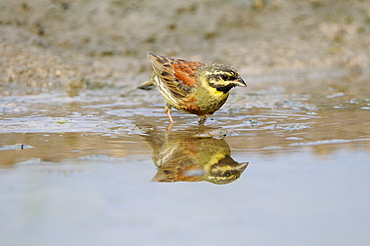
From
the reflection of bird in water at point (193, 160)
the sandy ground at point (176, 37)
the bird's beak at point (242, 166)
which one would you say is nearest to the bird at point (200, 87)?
the reflection of bird in water at point (193, 160)

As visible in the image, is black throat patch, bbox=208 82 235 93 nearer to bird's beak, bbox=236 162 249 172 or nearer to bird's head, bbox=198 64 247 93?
bird's head, bbox=198 64 247 93

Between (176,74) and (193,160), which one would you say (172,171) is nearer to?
(193,160)

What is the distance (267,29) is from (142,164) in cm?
879

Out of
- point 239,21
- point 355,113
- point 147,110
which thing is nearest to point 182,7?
point 239,21

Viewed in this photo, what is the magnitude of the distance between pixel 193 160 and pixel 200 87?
256 cm

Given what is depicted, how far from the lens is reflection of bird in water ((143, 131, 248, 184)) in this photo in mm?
4172

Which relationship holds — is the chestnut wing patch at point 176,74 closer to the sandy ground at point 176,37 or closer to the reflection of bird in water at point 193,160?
the reflection of bird in water at point 193,160

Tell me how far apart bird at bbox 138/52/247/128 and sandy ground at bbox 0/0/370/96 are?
287 cm

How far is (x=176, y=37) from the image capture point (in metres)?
12.1

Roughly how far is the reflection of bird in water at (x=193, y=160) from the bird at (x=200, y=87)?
1.26 meters

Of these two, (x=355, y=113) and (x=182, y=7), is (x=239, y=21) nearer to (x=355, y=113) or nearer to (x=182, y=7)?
(x=182, y=7)

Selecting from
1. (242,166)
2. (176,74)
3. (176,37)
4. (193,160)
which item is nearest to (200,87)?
(176,74)

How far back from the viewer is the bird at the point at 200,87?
702cm

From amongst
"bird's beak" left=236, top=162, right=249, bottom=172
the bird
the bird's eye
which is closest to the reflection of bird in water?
"bird's beak" left=236, top=162, right=249, bottom=172
